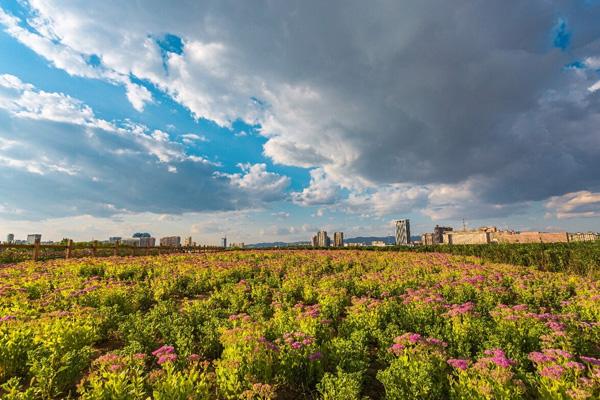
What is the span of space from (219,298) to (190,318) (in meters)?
2.24

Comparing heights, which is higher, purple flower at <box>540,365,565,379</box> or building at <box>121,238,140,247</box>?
building at <box>121,238,140,247</box>

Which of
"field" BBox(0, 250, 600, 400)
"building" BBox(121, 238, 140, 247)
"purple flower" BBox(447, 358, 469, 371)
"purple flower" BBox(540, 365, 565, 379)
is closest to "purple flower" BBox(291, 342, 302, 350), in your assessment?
"field" BBox(0, 250, 600, 400)

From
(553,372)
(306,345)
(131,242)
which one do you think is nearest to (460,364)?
(553,372)

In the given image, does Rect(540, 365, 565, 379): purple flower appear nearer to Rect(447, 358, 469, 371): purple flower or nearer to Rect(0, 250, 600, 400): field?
Rect(0, 250, 600, 400): field

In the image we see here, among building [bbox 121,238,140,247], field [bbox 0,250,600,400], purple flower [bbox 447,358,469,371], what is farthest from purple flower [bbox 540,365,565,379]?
building [bbox 121,238,140,247]

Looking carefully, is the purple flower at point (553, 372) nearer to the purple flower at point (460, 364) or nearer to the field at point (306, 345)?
the field at point (306, 345)

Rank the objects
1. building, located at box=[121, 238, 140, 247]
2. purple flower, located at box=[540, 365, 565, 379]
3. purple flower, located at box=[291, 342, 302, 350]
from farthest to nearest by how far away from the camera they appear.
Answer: building, located at box=[121, 238, 140, 247], purple flower, located at box=[291, 342, 302, 350], purple flower, located at box=[540, 365, 565, 379]

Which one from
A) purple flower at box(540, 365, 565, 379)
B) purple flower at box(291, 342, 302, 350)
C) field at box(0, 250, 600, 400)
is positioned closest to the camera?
purple flower at box(540, 365, 565, 379)

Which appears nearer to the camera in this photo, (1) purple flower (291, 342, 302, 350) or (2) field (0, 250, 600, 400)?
(2) field (0, 250, 600, 400)

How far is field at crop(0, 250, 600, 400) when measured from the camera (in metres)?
4.05

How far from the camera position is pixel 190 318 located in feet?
23.4

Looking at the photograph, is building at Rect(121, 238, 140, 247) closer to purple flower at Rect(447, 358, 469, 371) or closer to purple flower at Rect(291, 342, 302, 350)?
purple flower at Rect(291, 342, 302, 350)

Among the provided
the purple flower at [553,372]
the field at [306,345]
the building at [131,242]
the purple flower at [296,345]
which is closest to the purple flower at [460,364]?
the field at [306,345]

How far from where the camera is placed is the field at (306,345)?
13.3 feet
